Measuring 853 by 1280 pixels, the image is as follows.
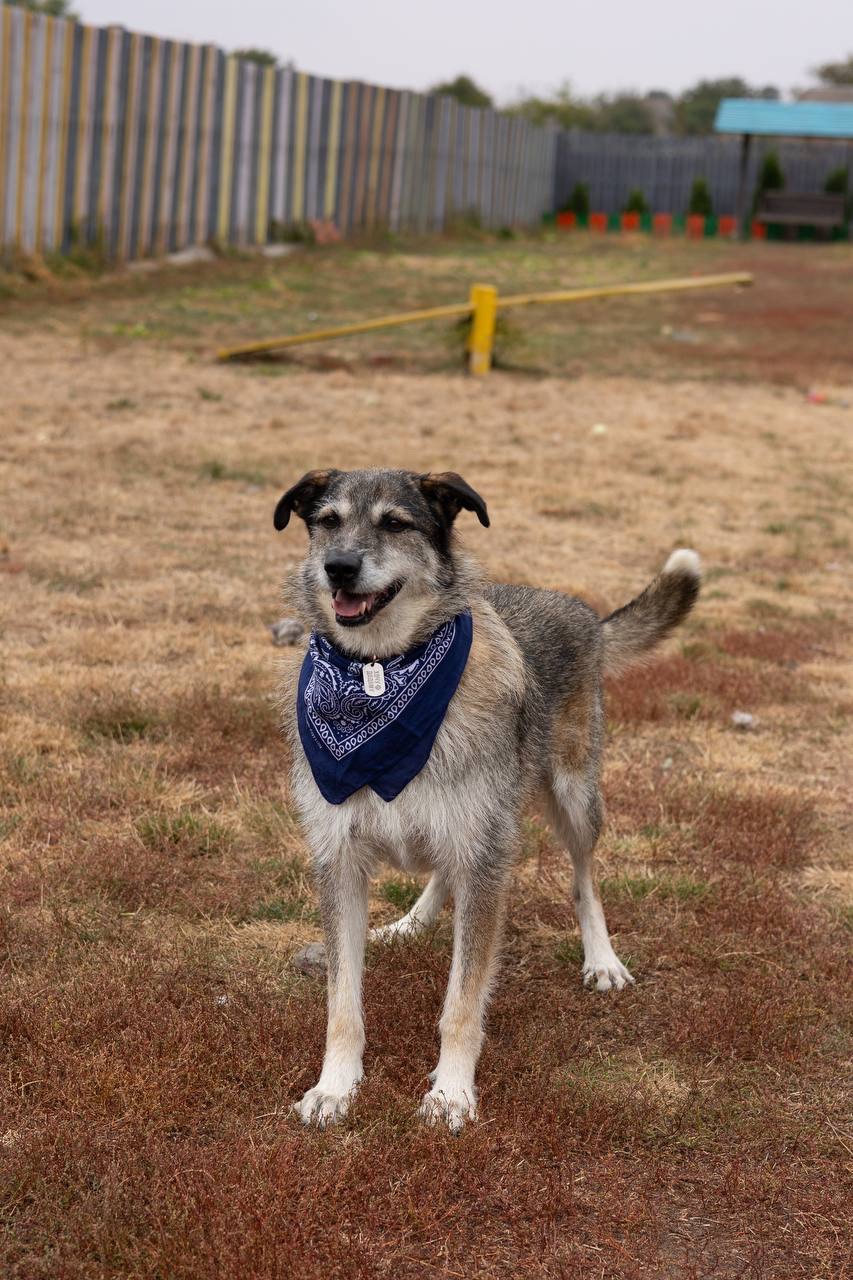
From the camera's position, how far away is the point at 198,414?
1304cm

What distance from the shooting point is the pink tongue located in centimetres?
359

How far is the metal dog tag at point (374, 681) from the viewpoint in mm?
3680

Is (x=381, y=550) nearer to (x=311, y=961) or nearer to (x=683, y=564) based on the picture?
(x=311, y=961)

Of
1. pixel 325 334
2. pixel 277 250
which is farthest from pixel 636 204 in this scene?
pixel 325 334

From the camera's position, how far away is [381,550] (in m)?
3.64

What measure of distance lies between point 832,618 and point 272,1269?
241 inches

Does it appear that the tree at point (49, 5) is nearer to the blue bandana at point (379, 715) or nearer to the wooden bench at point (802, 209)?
the wooden bench at point (802, 209)

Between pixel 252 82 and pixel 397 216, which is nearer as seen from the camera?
pixel 252 82

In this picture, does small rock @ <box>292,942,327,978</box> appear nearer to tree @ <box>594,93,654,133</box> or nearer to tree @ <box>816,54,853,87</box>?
tree @ <box>594,93,654,133</box>

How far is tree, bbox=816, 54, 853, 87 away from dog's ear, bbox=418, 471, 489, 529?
264 feet

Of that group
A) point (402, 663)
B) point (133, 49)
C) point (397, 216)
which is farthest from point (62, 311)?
point (402, 663)

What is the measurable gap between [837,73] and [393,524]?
82877 millimetres

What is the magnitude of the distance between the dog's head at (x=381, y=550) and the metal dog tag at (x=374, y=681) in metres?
0.09

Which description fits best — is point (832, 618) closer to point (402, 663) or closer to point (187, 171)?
point (402, 663)
